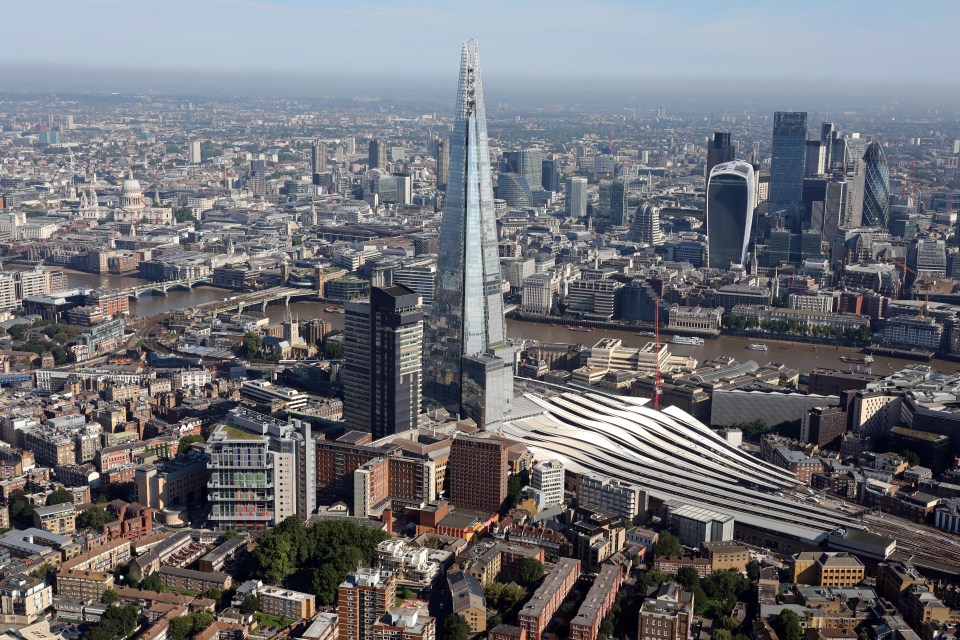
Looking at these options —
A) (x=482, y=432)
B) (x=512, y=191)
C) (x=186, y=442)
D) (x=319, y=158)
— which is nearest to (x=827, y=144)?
(x=512, y=191)

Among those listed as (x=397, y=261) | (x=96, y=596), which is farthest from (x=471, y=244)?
(x=397, y=261)

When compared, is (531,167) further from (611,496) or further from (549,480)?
(611,496)

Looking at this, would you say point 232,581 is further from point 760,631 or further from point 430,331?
point 430,331

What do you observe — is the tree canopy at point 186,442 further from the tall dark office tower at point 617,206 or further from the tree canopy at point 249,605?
the tall dark office tower at point 617,206

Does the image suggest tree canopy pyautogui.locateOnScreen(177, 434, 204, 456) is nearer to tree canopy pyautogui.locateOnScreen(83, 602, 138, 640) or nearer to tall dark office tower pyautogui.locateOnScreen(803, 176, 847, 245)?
tree canopy pyautogui.locateOnScreen(83, 602, 138, 640)

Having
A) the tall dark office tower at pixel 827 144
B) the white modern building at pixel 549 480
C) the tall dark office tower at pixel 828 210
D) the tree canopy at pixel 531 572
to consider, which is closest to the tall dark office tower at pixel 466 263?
the white modern building at pixel 549 480

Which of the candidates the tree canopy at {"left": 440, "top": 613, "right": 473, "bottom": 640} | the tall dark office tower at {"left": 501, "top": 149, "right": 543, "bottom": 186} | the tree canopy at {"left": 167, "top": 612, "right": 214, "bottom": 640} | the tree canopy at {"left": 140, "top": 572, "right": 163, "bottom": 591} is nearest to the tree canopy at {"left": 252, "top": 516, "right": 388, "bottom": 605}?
the tree canopy at {"left": 140, "top": 572, "right": 163, "bottom": 591}
